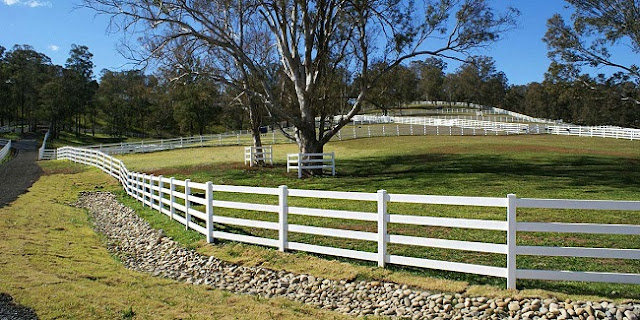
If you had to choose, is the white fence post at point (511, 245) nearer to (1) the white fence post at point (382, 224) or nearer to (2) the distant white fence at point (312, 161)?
(1) the white fence post at point (382, 224)

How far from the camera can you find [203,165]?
3044cm

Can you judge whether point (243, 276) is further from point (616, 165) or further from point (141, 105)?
point (141, 105)

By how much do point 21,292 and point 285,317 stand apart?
3.60m

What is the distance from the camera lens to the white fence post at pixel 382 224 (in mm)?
7547

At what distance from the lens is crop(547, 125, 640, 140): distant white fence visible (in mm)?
44688

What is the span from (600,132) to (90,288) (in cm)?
5222

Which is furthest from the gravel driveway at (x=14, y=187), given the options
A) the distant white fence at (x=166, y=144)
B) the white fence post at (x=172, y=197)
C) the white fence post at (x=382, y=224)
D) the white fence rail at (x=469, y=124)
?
the white fence rail at (x=469, y=124)

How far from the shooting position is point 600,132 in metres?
49.0

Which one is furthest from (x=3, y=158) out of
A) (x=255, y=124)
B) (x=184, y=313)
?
(x=184, y=313)

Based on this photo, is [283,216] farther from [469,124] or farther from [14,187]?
[469,124]

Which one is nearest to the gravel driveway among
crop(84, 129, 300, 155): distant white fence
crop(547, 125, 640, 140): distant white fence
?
crop(84, 129, 300, 155): distant white fence

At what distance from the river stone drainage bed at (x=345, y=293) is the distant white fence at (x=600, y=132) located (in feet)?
146

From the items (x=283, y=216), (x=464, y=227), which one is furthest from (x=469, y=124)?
(x=464, y=227)

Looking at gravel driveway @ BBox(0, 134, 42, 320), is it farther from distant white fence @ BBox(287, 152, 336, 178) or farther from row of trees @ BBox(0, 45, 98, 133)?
row of trees @ BBox(0, 45, 98, 133)
